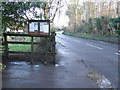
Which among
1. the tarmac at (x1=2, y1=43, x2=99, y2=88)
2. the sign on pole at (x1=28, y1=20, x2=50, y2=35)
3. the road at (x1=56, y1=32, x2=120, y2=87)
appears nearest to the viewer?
the tarmac at (x1=2, y1=43, x2=99, y2=88)

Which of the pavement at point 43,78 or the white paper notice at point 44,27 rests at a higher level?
the white paper notice at point 44,27

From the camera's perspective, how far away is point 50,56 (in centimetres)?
1069

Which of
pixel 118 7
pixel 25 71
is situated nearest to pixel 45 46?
pixel 25 71

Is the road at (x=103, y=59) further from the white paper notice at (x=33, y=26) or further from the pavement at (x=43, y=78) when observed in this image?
the white paper notice at (x=33, y=26)

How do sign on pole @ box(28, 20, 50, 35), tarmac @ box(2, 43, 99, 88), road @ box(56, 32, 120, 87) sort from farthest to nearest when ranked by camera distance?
sign on pole @ box(28, 20, 50, 35) → road @ box(56, 32, 120, 87) → tarmac @ box(2, 43, 99, 88)

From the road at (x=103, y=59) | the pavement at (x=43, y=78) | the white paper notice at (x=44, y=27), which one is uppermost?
the white paper notice at (x=44, y=27)

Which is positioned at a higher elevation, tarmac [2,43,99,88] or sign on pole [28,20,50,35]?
sign on pole [28,20,50,35]

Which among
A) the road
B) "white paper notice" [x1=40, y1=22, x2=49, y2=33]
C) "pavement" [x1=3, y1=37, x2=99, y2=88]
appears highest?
"white paper notice" [x1=40, y1=22, x2=49, y2=33]

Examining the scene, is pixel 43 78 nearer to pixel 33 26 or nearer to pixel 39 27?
pixel 39 27

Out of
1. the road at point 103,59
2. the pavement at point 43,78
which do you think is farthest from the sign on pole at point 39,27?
the road at point 103,59

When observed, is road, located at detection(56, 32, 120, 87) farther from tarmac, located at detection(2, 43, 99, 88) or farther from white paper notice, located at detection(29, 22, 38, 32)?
white paper notice, located at detection(29, 22, 38, 32)

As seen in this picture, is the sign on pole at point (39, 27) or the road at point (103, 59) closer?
the road at point (103, 59)

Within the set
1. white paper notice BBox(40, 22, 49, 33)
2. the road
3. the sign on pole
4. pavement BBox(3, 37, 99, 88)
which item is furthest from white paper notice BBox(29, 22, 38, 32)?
the road

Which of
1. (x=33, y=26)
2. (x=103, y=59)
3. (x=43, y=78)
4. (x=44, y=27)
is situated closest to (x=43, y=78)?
(x=43, y=78)
